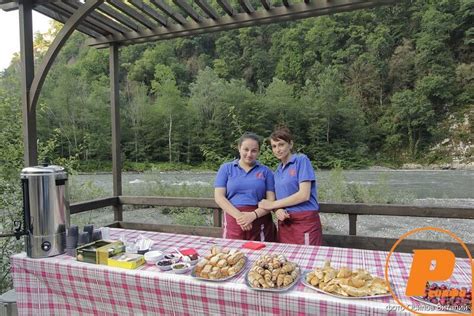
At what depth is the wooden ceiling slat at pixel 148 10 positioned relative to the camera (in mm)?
2398

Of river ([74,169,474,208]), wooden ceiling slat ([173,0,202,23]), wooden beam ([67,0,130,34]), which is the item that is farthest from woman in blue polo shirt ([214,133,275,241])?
river ([74,169,474,208])

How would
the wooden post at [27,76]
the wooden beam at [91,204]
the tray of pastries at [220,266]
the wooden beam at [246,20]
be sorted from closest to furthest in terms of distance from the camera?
1. the tray of pastries at [220,266]
2. the wooden post at [27,76]
3. the wooden beam at [246,20]
4. the wooden beam at [91,204]

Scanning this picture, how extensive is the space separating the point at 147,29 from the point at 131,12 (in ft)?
1.01

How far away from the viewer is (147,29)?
9.28 feet

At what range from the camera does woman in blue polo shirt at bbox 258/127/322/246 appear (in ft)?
6.31

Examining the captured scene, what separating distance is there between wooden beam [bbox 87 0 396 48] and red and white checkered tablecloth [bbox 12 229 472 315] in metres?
1.69

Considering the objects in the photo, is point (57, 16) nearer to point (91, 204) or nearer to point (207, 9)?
point (207, 9)

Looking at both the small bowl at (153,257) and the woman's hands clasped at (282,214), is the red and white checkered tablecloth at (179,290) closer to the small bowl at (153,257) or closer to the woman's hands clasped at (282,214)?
the small bowl at (153,257)

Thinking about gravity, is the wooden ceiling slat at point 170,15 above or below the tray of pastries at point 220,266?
above

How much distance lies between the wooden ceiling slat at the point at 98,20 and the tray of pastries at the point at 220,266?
2.14m

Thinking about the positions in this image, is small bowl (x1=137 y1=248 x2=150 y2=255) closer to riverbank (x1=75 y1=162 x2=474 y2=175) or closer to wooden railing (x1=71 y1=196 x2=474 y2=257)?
wooden railing (x1=71 y1=196 x2=474 y2=257)

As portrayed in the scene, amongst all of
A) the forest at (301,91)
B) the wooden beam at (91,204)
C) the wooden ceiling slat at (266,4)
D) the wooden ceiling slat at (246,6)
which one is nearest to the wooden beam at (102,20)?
the wooden ceiling slat at (246,6)

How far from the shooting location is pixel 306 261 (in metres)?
1.46

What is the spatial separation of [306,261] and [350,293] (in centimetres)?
40
